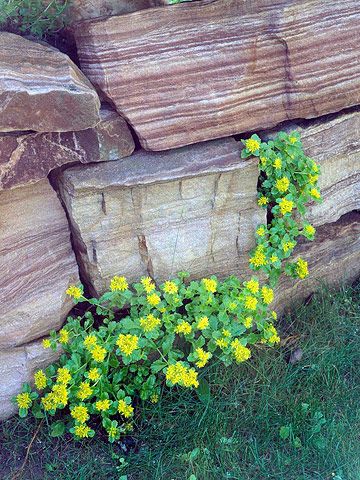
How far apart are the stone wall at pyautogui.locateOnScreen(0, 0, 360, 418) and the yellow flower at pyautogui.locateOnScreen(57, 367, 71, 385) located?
0.26 m

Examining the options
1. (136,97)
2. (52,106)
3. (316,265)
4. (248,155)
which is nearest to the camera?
(52,106)

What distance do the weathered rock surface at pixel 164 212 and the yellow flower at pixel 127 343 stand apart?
357mm

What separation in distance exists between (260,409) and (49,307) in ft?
3.65

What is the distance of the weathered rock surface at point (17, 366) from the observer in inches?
119

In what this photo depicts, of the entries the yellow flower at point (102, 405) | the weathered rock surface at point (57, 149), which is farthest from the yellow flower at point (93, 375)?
the weathered rock surface at point (57, 149)

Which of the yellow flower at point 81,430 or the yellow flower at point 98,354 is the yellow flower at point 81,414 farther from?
the yellow flower at point 98,354

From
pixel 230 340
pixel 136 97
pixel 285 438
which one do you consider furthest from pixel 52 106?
pixel 285 438

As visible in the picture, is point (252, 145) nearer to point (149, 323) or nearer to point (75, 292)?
point (149, 323)

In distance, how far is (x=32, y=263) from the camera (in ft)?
9.58

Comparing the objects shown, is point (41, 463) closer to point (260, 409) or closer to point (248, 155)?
point (260, 409)

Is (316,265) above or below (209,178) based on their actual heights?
below

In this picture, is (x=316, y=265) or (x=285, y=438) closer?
(x=285, y=438)

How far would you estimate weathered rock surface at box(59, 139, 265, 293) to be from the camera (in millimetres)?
2844

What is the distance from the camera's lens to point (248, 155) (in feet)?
9.73
